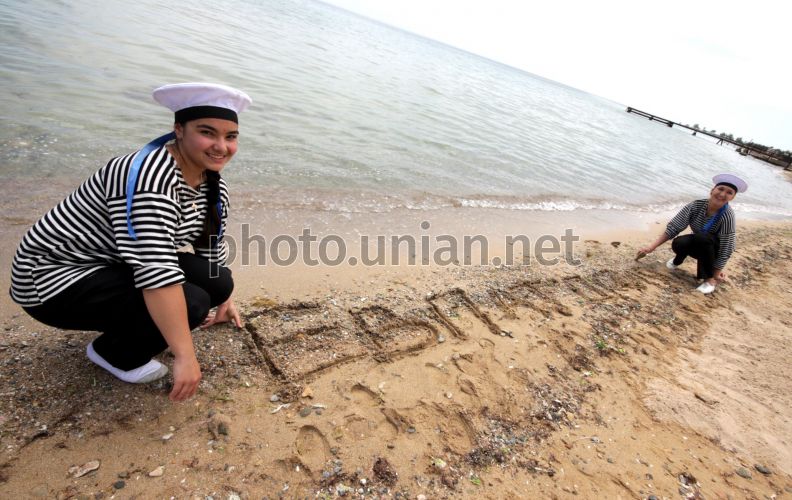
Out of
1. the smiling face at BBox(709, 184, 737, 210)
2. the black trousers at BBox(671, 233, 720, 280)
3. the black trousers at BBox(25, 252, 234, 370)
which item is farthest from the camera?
the black trousers at BBox(671, 233, 720, 280)

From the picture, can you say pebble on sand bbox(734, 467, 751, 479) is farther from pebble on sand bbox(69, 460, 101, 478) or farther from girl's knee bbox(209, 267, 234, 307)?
pebble on sand bbox(69, 460, 101, 478)

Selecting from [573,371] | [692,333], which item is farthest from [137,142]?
[692,333]

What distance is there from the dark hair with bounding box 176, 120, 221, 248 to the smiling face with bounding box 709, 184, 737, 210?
20.1 feet

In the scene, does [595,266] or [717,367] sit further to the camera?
[595,266]

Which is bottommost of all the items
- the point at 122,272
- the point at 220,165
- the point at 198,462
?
the point at 198,462

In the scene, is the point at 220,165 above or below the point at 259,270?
above

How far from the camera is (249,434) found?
2.19 m

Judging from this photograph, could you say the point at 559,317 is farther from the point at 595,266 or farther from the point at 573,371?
the point at 595,266

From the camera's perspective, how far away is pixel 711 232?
18.2ft

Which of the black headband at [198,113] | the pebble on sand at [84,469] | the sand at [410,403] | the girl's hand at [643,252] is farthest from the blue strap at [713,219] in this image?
the pebble on sand at [84,469]

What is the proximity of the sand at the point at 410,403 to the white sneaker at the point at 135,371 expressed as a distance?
7 centimetres

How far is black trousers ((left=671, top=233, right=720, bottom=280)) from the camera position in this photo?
550 cm

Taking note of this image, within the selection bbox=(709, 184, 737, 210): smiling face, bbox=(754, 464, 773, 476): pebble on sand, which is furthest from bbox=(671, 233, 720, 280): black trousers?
bbox=(754, 464, 773, 476): pebble on sand

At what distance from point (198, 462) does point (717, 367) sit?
14.1ft
